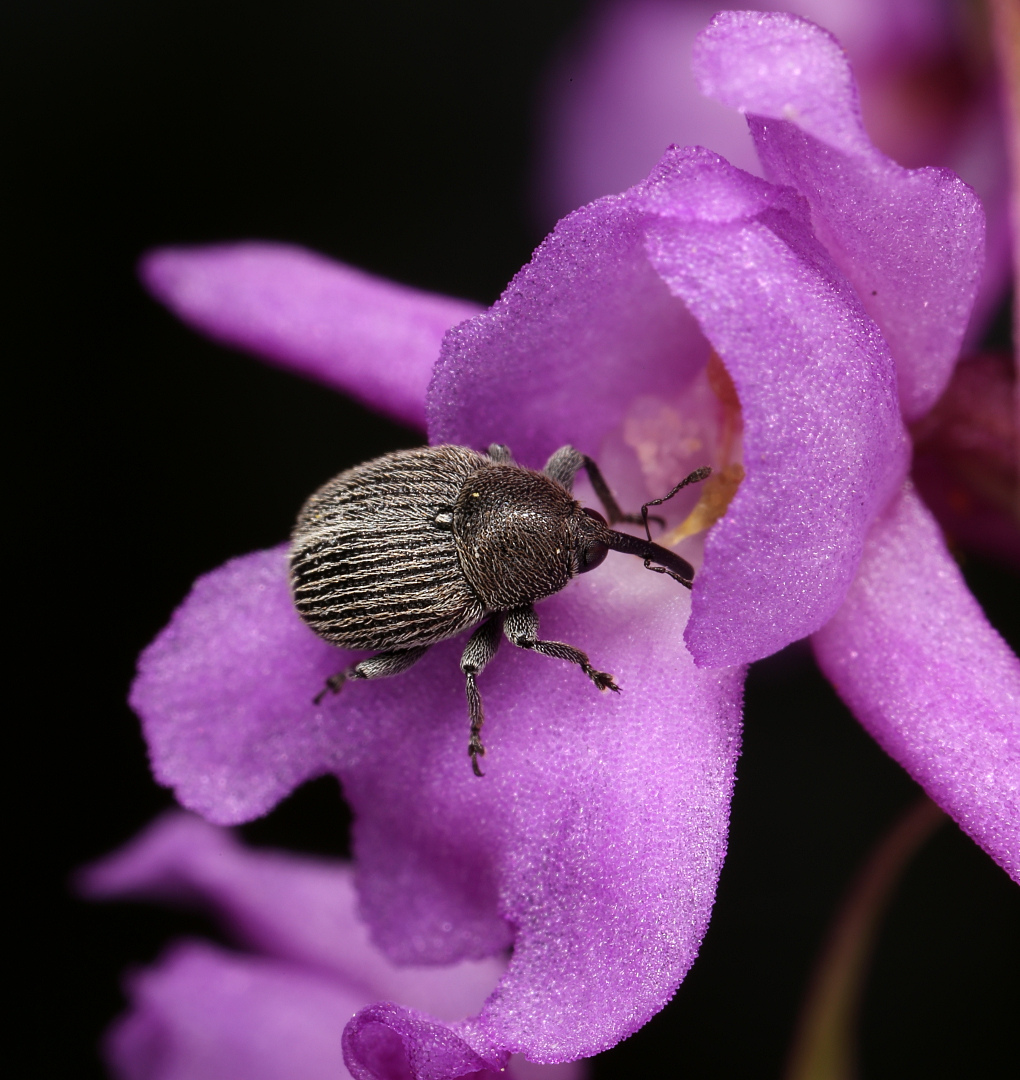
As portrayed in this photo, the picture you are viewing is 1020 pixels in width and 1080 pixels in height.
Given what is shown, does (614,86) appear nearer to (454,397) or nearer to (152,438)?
(152,438)

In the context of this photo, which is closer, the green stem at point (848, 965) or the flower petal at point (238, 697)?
the flower petal at point (238, 697)

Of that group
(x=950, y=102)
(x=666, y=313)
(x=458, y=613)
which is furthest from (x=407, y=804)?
(x=950, y=102)

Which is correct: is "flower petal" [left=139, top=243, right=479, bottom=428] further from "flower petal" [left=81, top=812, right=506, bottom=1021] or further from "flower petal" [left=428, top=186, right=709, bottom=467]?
"flower petal" [left=81, top=812, right=506, bottom=1021]

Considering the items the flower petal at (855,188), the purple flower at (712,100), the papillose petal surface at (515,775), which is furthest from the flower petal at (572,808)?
the purple flower at (712,100)

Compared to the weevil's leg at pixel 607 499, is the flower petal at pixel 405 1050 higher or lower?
lower

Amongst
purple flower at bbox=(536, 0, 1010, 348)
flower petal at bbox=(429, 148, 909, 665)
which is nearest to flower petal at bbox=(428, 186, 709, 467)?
flower petal at bbox=(429, 148, 909, 665)

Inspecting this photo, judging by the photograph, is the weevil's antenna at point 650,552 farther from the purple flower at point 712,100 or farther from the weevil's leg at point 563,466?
the purple flower at point 712,100

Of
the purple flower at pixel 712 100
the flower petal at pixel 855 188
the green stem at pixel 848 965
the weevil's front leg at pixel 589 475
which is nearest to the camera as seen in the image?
the flower petal at pixel 855 188
